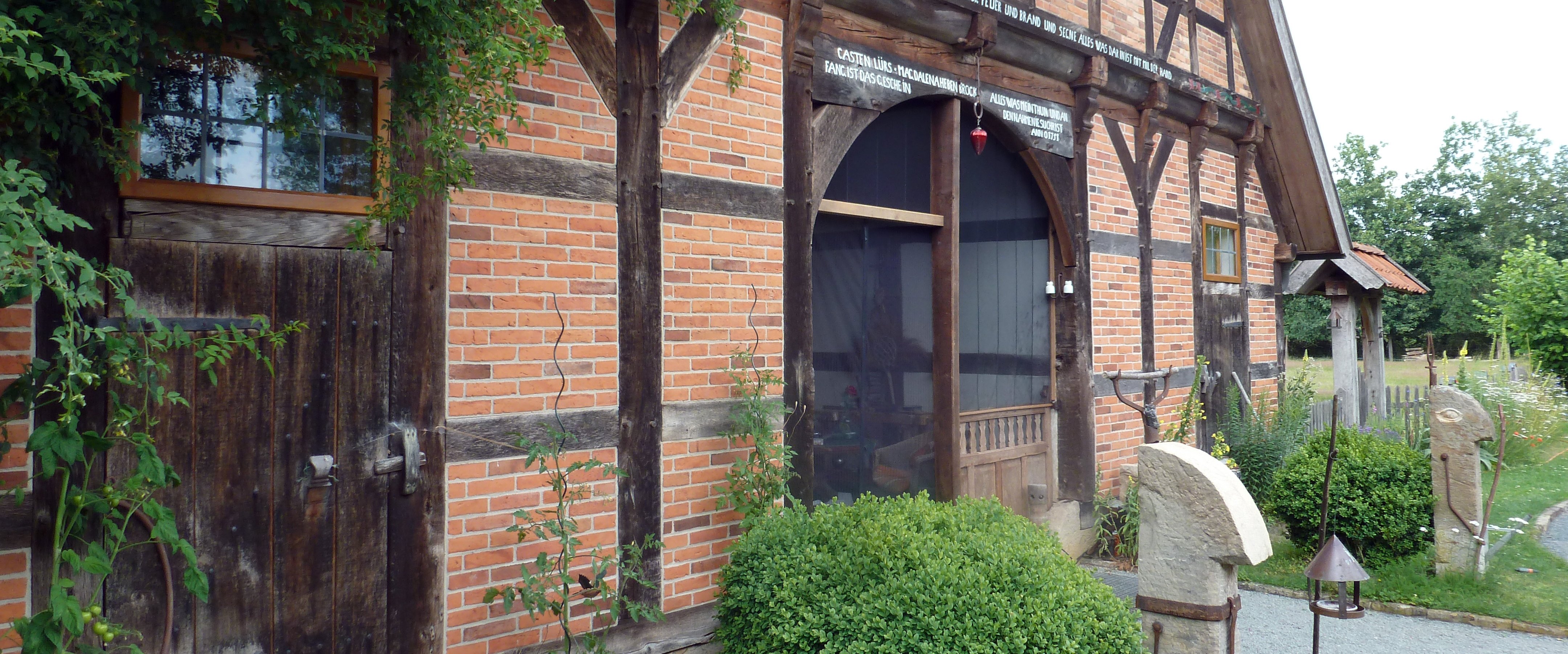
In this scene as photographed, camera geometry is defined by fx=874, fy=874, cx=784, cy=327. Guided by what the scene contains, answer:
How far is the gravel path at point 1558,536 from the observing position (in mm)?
7238

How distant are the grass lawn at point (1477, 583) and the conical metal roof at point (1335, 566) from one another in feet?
10.9

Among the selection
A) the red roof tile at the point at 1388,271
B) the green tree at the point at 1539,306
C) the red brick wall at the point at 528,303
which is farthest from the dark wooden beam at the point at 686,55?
the green tree at the point at 1539,306

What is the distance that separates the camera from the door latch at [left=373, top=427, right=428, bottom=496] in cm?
331

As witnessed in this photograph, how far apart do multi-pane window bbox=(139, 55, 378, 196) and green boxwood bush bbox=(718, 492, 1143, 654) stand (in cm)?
227

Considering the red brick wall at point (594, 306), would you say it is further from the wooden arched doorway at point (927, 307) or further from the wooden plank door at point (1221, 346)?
the wooden plank door at point (1221, 346)

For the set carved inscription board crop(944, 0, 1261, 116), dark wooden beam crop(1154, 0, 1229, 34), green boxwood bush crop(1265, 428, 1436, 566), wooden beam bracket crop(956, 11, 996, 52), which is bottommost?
green boxwood bush crop(1265, 428, 1436, 566)

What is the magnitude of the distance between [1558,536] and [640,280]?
8.64m

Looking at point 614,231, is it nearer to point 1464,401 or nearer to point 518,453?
point 518,453

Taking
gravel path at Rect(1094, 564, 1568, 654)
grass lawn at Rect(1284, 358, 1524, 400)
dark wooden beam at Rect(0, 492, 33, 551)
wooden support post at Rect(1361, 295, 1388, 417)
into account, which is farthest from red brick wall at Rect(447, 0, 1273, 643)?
grass lawn at Rect(1284, 358, 1524, 400)

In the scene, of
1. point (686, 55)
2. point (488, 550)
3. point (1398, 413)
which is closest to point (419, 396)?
point (488, 550)

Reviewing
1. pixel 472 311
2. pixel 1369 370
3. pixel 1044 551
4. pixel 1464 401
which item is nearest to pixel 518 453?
pixel 472 311

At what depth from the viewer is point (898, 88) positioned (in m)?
5.33

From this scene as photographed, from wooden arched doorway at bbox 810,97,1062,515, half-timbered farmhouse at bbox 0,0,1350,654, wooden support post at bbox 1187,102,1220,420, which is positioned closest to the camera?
half-timbered farmhouse at bbox 0,0,1350,654

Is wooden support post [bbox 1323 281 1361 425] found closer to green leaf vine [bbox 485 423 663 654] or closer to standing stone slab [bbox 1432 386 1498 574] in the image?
standing stone slab [bbox 1432 386 1498 574]
